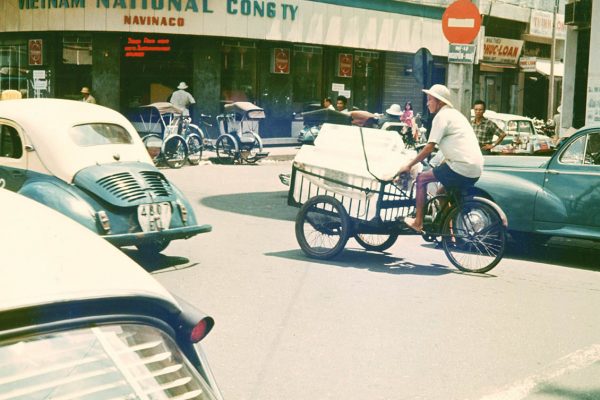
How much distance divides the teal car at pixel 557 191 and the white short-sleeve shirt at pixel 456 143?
3.67 ft

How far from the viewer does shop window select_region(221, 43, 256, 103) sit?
1038 inches

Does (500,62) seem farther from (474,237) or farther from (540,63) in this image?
(474,237)

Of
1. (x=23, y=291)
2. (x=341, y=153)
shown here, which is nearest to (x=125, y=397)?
(x=23, y=291)

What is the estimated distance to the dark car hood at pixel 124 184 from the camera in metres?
8.01

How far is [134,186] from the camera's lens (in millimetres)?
8227

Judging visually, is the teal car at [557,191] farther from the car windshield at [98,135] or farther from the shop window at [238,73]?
the shop window at [238,73]

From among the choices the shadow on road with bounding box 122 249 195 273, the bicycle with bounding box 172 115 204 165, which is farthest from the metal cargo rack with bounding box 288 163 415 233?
the bicycle with bounding box 172 115 204 165

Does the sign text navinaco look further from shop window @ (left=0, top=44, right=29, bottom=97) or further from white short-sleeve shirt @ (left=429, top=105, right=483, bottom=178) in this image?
white short-sleeve shirt @ (left=429, top=105, right=483, bottom=178)

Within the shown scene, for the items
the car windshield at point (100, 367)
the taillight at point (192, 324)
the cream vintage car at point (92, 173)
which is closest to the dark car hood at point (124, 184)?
the cream vintage car at point (92, 173)

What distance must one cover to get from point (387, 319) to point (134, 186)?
290cm

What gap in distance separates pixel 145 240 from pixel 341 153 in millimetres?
2367

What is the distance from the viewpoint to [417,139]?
74.0ft

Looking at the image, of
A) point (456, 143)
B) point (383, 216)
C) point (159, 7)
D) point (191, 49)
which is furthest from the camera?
point (191, 49)

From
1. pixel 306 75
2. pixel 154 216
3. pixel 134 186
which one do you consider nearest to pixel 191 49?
pixel 306 75
